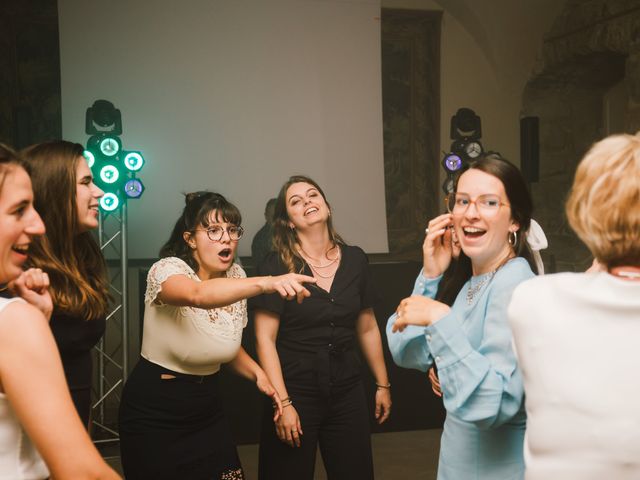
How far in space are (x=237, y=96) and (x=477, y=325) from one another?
506 cm

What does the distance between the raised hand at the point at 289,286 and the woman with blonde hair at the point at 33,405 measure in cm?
90

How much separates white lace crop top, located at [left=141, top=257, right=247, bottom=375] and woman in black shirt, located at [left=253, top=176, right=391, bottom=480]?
0.32 meters

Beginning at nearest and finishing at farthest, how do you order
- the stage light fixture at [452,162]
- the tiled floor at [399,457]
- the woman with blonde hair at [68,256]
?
the woman with blonde hair at [68,256], the tiled floor at [399,457], the stage light fixture at [452,162]

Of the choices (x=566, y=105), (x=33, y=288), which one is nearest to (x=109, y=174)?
(x=33, y=288)

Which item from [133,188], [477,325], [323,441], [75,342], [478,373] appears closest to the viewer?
[478,373]

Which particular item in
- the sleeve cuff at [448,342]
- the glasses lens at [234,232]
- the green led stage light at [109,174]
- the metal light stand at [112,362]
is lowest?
the metal light stand at [112,362]

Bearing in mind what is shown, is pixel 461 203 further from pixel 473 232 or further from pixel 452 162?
pixel 452 162

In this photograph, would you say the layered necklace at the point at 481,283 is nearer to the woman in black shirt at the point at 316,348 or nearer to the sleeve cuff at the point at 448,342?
the sleeve cuff at the point at 448,342

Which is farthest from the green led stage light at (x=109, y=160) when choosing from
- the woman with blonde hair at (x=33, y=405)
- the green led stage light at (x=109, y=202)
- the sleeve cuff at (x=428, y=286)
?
the woman with blonde hair at (x=33, y=405)

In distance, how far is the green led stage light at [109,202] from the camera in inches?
185

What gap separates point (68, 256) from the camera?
1.96 m

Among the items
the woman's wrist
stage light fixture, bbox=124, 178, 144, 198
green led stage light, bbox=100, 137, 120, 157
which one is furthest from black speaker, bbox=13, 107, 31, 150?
the woman's wrist

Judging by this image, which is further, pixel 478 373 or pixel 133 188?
pixel 133 188

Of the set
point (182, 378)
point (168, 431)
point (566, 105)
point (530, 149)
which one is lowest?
point (168, 431)
